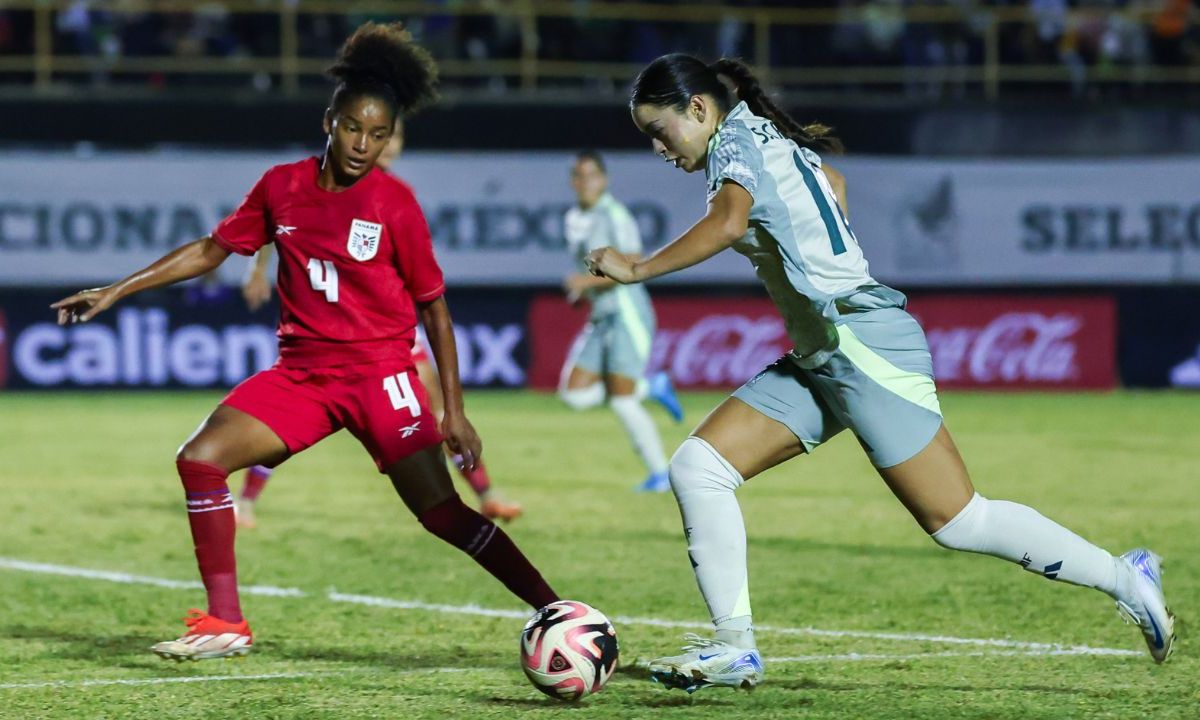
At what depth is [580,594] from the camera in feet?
25.7

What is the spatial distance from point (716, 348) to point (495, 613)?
533 inches

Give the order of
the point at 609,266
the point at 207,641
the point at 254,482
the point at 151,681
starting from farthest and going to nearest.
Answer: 1. the point at 254,482
2. the point at 207,641
3. the point at 151,681
4. the point at 609,266

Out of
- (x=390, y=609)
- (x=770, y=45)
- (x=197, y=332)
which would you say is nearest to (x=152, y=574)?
(x=390, y=609)

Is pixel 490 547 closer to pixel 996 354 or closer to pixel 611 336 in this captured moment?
pixel 611 336

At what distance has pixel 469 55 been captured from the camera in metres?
22.1

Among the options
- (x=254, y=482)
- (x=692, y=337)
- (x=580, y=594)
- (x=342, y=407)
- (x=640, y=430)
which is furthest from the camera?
(x=692, y=337)

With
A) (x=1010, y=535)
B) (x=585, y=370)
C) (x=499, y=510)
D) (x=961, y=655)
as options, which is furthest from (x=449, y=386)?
(x=585, y=370)

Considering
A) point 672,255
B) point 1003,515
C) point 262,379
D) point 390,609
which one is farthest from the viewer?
point 390,609

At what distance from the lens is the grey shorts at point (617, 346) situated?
39.4 ft

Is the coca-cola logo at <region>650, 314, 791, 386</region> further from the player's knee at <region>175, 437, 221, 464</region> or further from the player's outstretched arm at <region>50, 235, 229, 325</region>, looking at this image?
the player's knee at <region>175, 437, 221, 464</region>

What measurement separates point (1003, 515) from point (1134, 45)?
1892 cm

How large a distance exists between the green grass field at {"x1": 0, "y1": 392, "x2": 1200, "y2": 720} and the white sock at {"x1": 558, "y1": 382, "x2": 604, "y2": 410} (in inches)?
23.4

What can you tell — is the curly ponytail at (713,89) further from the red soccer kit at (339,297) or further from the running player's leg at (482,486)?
the running player's leg at (482,486)

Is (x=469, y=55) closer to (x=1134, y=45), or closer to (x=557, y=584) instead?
(x=1134, y=45)
